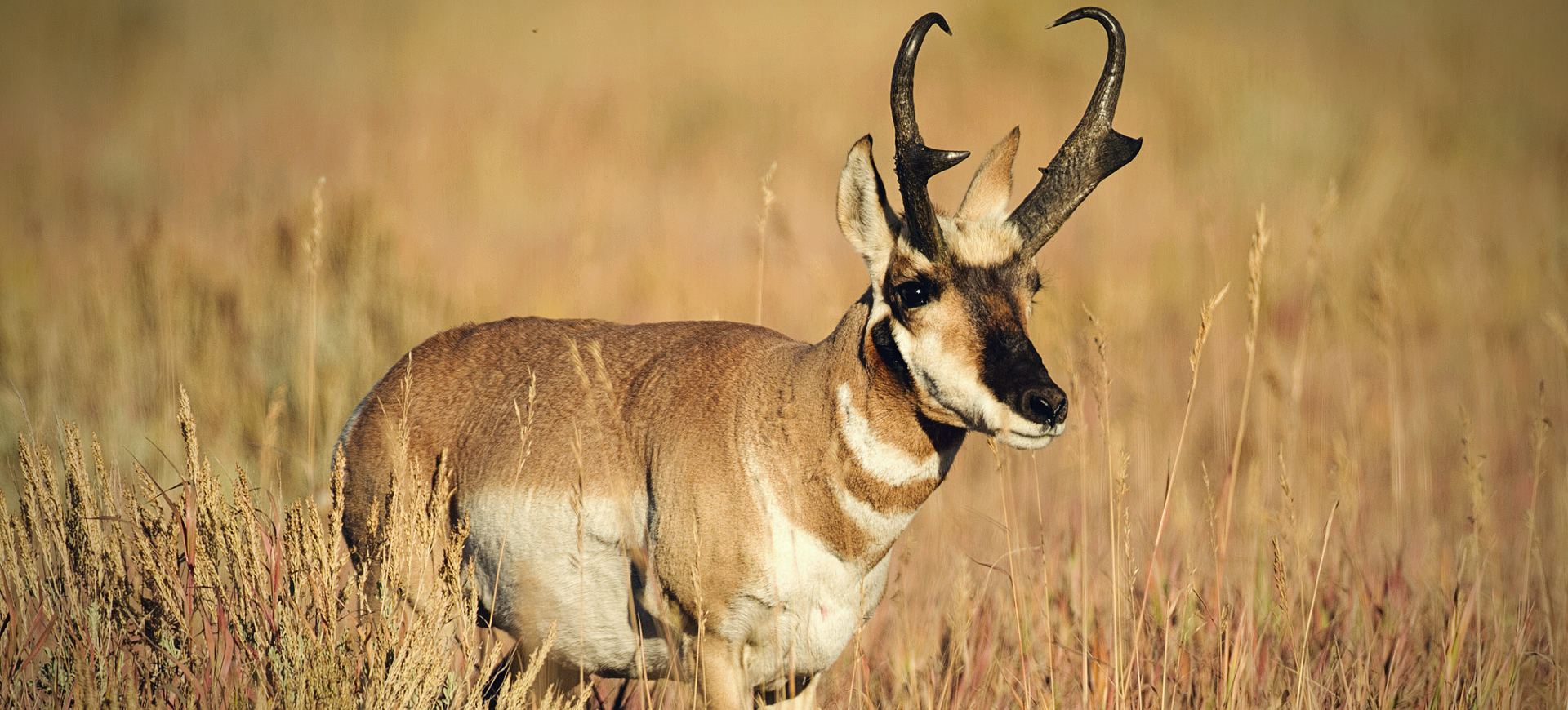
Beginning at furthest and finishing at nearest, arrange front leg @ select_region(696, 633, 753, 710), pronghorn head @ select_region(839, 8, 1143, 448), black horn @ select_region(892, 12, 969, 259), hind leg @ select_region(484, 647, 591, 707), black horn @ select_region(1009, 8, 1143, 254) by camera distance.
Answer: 1. hind leg @ select_region(484, 647, 591, 707)
2. black horn @ select_region(1009, 8, 1143, 254)
3. front leg @ select_region(696, 633, 753, 710)
4. black horn @ select_region(892, 12, 969, 259)
5. pronghorn head @ select_region(839, 8, 1143, 448)

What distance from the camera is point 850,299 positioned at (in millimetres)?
10000

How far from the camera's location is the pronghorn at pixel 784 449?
3527mm

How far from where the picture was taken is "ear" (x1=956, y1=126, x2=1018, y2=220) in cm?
419

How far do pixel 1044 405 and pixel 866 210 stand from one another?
3.12ft

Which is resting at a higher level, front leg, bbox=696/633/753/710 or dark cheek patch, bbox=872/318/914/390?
dark cheek patch, bbox=872/318/914/390

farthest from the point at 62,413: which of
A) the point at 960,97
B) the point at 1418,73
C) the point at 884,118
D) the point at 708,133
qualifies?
the point at 1418,73

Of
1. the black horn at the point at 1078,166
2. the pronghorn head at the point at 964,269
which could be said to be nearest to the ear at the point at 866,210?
the pronghorn head at the point at 964,269

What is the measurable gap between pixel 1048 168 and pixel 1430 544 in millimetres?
3516

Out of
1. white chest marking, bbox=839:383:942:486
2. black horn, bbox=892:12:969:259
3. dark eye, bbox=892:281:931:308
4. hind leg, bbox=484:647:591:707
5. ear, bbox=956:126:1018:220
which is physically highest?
black horn, bbox=892:12:969:259

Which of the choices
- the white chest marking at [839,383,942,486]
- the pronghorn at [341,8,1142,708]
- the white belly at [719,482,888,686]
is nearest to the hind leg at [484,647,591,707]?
the pronghorn at [341,8,1142,708]

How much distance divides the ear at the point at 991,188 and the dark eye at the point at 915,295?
696 millimetres

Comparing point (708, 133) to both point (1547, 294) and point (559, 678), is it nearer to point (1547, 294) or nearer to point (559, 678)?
point (1547, 294)

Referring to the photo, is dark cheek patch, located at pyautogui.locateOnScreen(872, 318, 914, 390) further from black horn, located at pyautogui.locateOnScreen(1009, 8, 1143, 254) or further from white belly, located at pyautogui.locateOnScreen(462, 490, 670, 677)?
white belly, located at pyautogui.locateOnScreen(462, 490, 670, 677)

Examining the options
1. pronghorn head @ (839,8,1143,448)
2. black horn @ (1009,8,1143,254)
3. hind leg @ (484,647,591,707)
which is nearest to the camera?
pronghorn head @ (839,8,1143,448)
